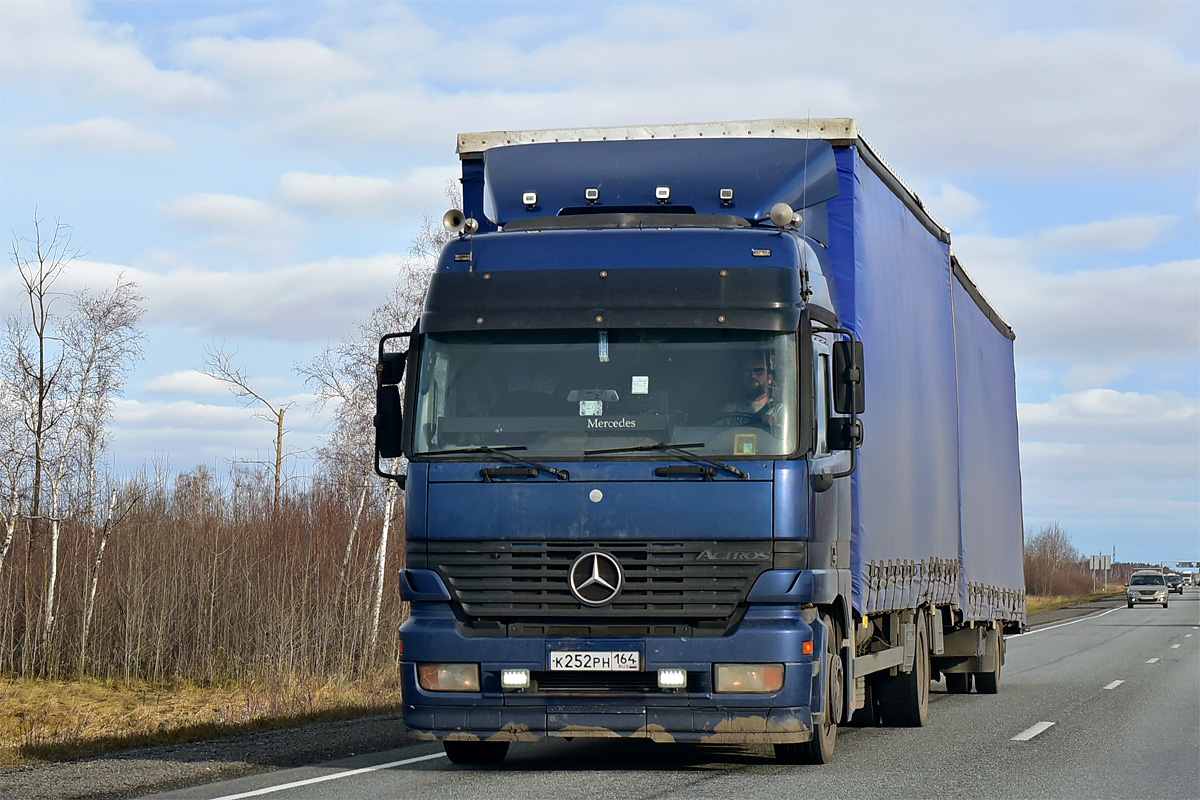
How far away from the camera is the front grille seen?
26.3 feet

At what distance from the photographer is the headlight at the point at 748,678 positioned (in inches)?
316

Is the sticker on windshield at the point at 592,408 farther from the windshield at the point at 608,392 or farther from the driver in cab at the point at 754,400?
the driver in cab at the point at 754,400

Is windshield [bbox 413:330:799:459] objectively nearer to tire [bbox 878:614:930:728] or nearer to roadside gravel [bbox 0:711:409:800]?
roadside gravel [bbox 0:711:409:800]

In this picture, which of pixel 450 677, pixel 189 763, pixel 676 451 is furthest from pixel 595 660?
pixel 189 763

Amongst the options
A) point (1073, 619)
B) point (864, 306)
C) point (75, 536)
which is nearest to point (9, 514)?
point (75, 536)

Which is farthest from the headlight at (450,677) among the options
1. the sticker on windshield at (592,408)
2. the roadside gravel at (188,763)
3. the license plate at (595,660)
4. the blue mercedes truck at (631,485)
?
the roadside gravel at (188,763)

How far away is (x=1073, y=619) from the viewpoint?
53.1 m

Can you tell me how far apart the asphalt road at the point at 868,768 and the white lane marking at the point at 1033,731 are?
1 centimetres

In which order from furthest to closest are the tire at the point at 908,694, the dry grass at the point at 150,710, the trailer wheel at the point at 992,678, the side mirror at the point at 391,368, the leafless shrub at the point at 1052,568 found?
1. the leafless shrub at the point at 1052,568
2. the trailer wheel at the point at 992,678
3. the tire at the point at 908,694
4. the dry grass at the point at 150,710
5. the side mirror at the point at 391,368

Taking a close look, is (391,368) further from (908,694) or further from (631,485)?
(908,694)

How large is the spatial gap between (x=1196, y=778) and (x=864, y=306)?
3.87 meters

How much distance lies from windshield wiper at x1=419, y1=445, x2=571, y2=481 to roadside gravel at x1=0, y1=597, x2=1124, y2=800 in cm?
265

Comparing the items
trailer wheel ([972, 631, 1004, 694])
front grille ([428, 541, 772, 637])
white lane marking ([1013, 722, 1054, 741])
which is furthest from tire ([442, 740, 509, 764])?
trailer wheel ([972, 631, 1004, 694])

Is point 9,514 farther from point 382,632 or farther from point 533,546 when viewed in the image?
point 533,546
